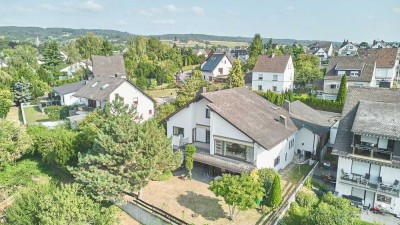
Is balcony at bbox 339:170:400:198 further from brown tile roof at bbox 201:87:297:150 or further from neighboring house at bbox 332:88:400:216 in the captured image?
brown tile roof at bbox 201:87:297:150

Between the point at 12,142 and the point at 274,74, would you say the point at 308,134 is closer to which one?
the point at 12,142

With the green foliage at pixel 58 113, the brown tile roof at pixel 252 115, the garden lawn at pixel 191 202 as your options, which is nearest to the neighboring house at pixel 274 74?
the brown tile roof at pixel 252 115

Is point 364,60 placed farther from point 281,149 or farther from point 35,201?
point 35,201

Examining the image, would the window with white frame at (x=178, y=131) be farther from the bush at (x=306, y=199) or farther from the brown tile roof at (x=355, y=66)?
the brown tile roof at (x=355, y=66)

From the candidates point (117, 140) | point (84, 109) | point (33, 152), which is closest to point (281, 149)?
point (117, 140)

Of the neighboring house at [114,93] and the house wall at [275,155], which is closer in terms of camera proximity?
the house wall at [275,155]

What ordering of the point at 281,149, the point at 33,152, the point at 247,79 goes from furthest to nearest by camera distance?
the point at 247,79
the point at 33,152
the point at 281,149

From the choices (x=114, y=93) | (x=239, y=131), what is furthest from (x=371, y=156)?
(x=114, y=93)
